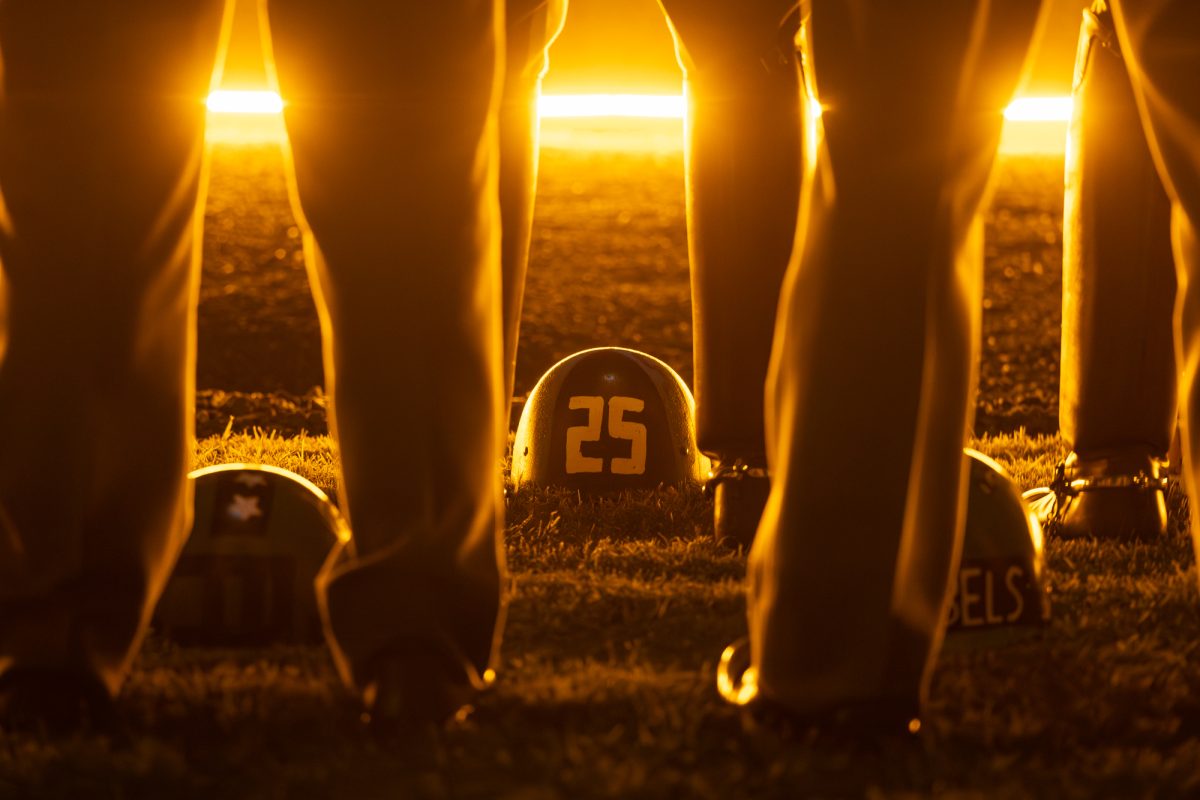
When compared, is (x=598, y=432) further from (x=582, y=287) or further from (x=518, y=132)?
(x=582, y=287)

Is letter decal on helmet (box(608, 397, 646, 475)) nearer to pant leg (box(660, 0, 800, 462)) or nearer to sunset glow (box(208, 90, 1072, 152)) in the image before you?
pant leg (box(660, 0, 800, 462))

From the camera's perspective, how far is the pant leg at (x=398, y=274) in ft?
7.45

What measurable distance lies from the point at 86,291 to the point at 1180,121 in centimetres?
150

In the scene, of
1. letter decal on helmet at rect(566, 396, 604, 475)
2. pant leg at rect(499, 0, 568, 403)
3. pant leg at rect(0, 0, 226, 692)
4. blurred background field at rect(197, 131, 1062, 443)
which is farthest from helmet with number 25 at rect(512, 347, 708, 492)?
pant leg at rect(0, 0, 226, 692)

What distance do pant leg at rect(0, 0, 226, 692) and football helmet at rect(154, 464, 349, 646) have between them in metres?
0.42

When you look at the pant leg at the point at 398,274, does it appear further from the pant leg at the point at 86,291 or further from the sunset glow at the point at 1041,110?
the sunset glow at the point at 1041,110

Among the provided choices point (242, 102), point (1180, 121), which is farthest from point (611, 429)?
point (242, 102)

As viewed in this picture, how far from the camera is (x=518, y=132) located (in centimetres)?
395

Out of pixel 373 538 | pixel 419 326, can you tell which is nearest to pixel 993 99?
pixel 419 326

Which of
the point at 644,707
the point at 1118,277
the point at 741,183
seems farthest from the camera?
the point at 1118,277

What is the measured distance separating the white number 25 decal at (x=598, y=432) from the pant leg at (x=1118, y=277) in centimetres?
109

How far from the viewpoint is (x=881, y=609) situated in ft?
7.03

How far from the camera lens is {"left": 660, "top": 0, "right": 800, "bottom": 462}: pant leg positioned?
382 cm

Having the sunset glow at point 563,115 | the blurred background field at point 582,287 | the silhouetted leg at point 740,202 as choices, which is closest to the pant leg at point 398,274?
the silhouetted leg at point 740,202
